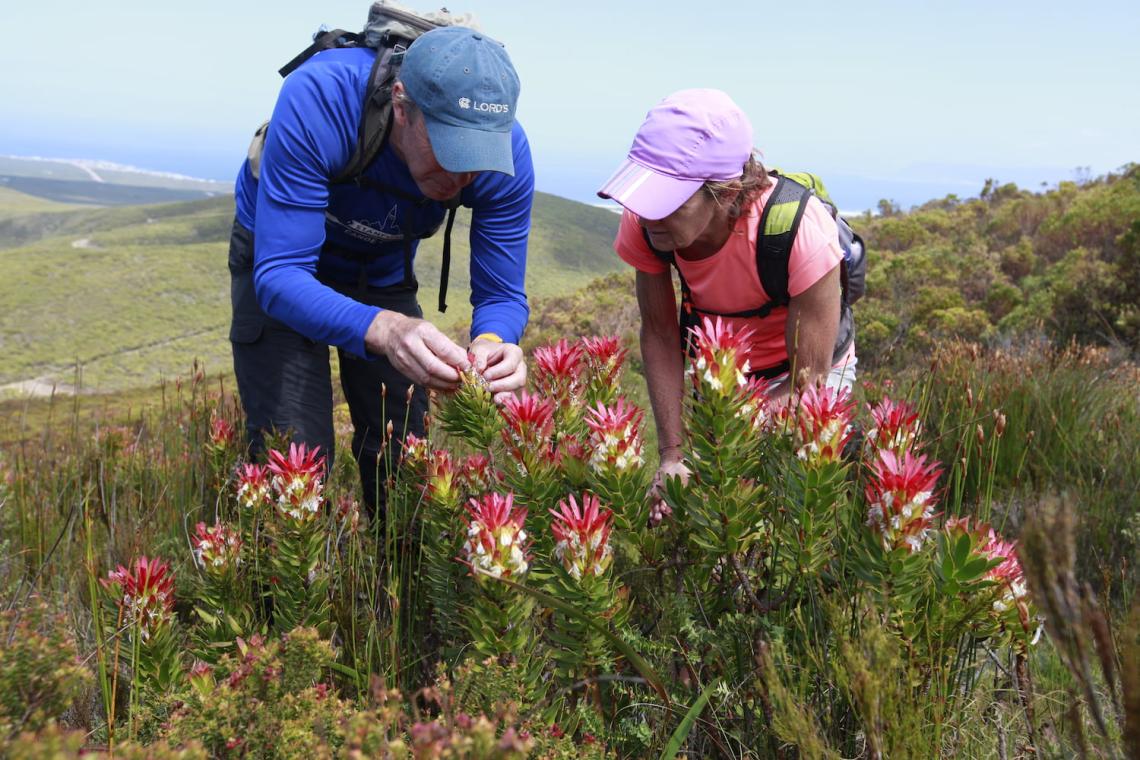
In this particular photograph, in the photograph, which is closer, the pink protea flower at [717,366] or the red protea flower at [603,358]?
the pink protea flower at [717,366]

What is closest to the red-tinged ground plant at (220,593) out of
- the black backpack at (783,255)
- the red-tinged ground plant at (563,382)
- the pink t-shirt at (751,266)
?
the red-tinged ground plant at (563,382)

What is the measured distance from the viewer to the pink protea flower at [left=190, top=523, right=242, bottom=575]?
1832mm

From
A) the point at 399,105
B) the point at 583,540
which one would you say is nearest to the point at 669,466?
the point at 583,540

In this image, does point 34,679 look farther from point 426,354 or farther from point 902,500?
point 902,500

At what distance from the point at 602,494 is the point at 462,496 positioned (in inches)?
15.3

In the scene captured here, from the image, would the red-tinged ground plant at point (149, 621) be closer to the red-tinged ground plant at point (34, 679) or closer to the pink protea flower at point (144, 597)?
the pink protea flower at point (144, 597)

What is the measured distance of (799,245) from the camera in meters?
2.70

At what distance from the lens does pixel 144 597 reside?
1652mm

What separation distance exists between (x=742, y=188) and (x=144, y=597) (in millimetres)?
2138

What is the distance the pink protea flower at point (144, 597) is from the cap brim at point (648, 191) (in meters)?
1.65

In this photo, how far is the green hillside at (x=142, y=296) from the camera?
205ft

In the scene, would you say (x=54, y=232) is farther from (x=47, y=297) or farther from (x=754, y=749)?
(x=754, y=749)

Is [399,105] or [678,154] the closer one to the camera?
[678,154]

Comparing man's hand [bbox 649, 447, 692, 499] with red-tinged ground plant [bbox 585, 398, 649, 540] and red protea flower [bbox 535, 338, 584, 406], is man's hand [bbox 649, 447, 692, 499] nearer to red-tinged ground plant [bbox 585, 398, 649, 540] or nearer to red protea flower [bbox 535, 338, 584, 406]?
red protea flower [bbox 535, 338, 584, 406]
